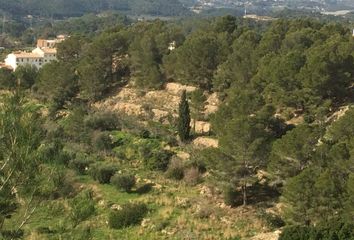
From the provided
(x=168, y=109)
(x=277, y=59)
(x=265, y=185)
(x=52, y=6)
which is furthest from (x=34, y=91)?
(x=52, y=6)

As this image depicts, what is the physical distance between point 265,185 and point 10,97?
15.0 meters

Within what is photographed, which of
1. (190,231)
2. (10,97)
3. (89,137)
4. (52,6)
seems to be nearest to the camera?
(10,97)

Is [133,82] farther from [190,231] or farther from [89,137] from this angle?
[190,231]

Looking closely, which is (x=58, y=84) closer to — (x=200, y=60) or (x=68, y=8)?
(x=200, y=60)

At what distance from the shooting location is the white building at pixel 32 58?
53.2 metres

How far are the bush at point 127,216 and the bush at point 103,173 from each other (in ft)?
10.7

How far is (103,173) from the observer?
23.9 m

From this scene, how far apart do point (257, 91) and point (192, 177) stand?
6585 mm

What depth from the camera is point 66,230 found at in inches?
349

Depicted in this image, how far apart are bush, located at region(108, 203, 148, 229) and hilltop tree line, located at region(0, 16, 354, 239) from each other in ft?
11.0

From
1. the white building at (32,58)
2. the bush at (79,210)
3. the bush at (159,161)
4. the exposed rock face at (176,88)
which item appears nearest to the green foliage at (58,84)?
the exposed rock face at (176,88)

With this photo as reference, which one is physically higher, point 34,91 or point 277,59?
point 277,59

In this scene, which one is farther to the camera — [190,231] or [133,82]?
[133,82]

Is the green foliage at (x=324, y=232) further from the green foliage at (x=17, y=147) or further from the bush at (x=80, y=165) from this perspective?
the bush at (x=80, y=165)
